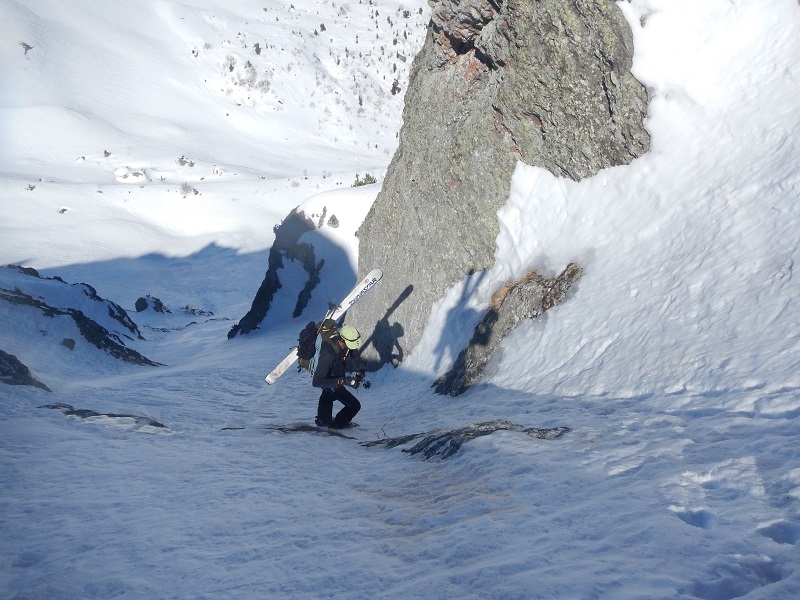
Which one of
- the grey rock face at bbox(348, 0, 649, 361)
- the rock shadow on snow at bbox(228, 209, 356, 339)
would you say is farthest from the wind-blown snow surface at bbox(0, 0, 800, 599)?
the rock shadow on snow at bbox(228, 209, 356, 339)

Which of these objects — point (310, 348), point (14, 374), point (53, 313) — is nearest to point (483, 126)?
point (310, 348)

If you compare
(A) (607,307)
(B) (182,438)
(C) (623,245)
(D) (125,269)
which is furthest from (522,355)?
(D) (125,269)

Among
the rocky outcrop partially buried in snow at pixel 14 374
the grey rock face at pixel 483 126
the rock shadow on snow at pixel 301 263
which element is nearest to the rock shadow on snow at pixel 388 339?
the grey rock face at pixel 483 126

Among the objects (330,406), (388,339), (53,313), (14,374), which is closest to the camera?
(330,406)

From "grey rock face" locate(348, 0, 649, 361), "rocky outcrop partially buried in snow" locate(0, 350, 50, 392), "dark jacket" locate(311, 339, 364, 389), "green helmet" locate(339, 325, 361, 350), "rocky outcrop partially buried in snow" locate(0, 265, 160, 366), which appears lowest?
"rocky outcrop partially buried in snow" locate(0, 265, 160, 366)

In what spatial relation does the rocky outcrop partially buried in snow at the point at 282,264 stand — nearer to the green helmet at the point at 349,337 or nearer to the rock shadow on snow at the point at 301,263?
the rock shadow on snow at the point at 301,263

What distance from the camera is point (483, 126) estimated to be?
50.4 ft

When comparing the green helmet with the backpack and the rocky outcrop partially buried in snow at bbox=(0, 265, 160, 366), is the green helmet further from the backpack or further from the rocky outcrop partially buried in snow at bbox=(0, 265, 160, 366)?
the rocky outcrop partially buried in snow at bbox=(0, 265, 160, 366)

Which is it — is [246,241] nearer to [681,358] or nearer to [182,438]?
[182,438]

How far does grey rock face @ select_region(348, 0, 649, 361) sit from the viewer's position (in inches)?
519

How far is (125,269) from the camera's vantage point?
4481cm

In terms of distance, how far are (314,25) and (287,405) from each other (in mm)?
98069

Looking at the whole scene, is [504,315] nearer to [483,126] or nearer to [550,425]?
[550,425]

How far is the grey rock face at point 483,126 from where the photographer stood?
13.2 metres
